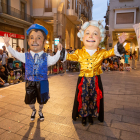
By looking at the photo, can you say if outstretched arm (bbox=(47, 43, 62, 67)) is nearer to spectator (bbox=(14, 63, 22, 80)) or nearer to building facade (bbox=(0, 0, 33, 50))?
spectator (bbox=(14, 63, 22, 80))

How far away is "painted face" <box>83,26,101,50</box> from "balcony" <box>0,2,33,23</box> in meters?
13.0

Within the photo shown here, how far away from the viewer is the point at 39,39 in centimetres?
301

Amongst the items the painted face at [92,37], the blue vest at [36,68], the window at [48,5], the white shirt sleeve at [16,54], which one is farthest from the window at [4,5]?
the painted face at [92,37]

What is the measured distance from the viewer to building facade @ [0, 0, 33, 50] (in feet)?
45.0

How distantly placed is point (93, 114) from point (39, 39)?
1.97 metres

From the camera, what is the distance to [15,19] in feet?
47.9

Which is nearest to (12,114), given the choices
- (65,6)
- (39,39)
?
(39,39)

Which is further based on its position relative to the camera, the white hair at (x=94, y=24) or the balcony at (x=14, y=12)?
the balcony at (x=14, y=12)

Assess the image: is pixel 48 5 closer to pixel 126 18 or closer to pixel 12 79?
pixel 126 18

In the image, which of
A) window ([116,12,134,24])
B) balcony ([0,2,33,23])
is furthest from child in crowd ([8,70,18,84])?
window ([116,12,134,24])

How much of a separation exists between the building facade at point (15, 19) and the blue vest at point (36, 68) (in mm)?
11973

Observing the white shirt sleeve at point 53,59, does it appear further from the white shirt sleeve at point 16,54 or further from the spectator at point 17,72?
the spectator at point 17,72

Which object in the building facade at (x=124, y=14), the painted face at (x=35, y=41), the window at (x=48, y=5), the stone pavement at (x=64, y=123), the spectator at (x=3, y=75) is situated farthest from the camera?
the building facade at (x=124, y=14)

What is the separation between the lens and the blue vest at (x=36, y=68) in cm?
299
